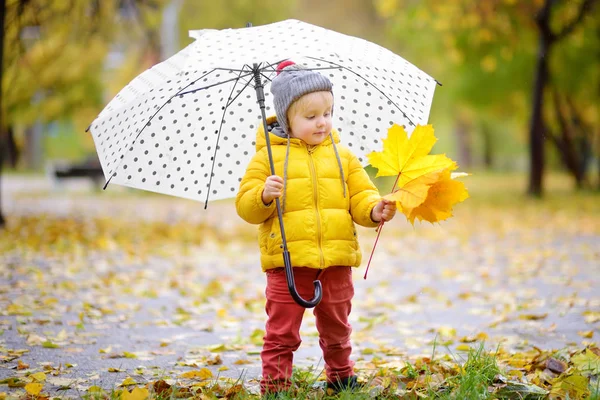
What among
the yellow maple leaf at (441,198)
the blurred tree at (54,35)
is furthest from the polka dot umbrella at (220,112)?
the blurred tree at (54,35)

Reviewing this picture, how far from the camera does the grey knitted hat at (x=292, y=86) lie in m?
3.27

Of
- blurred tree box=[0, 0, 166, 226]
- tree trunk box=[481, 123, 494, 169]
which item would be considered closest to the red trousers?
blurred tree box=[0, 0, 166, 226]

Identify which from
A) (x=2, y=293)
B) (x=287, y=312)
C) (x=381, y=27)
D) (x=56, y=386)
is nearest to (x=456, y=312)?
(x=287, y=312)

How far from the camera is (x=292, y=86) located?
10.8 feet

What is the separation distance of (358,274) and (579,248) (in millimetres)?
3479

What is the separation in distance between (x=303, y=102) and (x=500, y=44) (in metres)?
15.8

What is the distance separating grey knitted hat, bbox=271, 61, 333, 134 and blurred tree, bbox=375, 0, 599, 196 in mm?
13064

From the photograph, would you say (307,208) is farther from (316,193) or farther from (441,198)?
(441,198)

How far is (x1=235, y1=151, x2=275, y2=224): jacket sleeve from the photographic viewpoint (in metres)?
3.27

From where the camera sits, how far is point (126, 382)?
142 inches

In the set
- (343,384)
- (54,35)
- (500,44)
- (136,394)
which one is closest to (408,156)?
(343,384)

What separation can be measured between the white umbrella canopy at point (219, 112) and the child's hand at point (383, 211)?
63cm

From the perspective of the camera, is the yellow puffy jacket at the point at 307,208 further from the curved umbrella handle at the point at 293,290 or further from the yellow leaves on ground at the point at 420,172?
the yellow leaves on ground at the point at 420,172

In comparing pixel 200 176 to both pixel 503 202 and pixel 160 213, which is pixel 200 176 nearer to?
pixel 160 213
